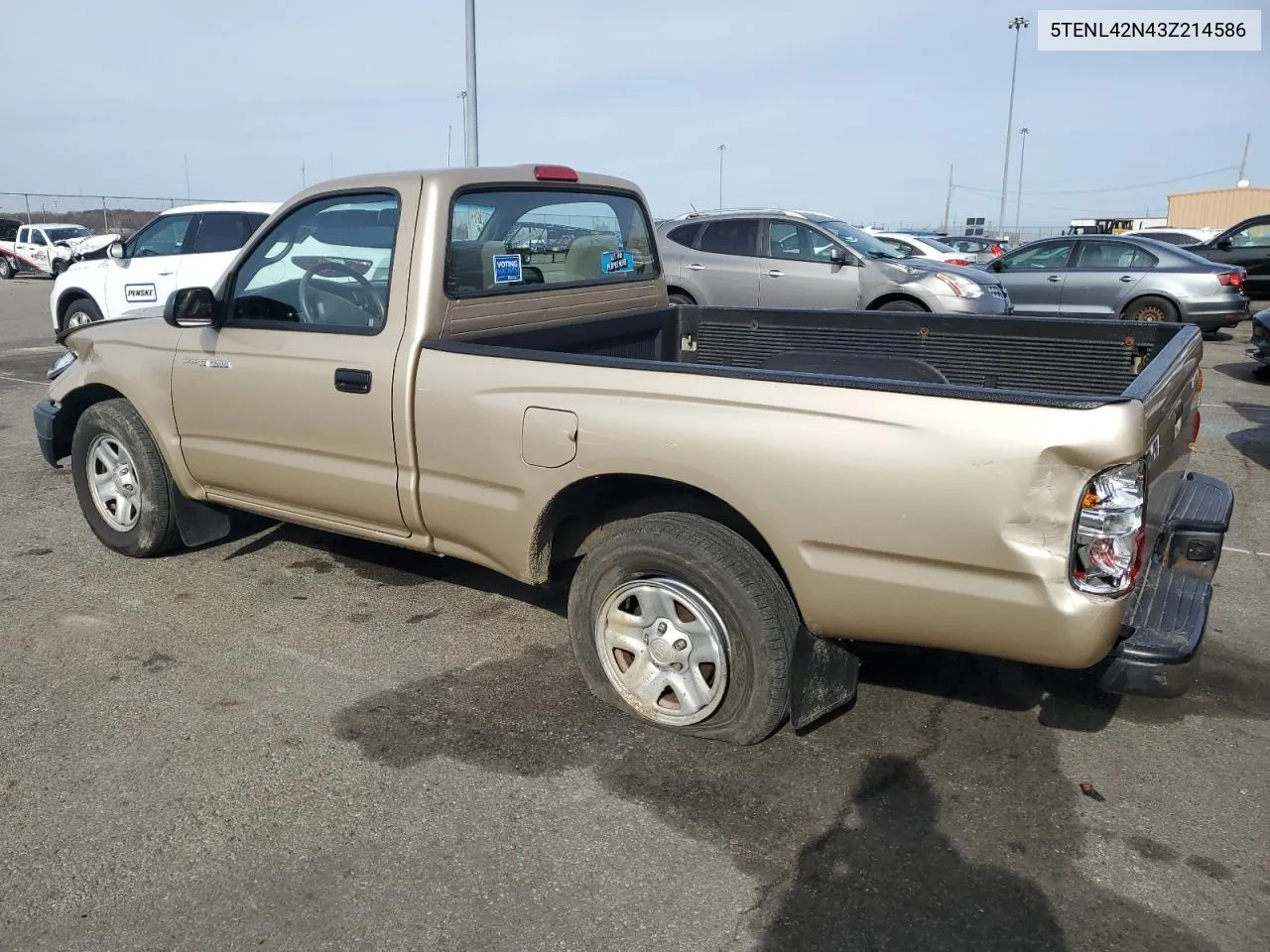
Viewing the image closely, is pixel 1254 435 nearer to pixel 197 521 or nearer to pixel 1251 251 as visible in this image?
pixel 197 521

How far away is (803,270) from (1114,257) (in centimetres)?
553

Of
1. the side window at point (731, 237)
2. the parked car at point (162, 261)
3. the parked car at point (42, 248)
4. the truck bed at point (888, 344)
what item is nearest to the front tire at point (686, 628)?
the truck bed at point (888, 344)

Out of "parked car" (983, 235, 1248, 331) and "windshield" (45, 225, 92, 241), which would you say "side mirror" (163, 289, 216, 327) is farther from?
"windshield" (45, 225, 92, 241)

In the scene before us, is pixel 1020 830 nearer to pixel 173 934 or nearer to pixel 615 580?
pixel 615 580

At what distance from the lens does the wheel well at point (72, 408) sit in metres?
5.14

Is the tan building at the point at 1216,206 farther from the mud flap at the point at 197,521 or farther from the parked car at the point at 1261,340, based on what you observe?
the mud flap at the point at 197,521

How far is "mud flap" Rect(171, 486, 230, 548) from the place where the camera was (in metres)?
4.95

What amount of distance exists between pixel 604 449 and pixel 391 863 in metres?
1.35

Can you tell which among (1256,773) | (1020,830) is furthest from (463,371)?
(1256,773)

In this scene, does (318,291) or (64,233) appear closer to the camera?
(318,291)

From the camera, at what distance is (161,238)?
38.5ft

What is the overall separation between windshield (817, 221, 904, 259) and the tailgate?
722cm

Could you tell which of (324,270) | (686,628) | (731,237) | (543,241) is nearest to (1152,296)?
(731,237)

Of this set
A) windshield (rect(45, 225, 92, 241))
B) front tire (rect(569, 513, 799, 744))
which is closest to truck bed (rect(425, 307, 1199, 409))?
front tire (rect(569, 513, 799, 744))
